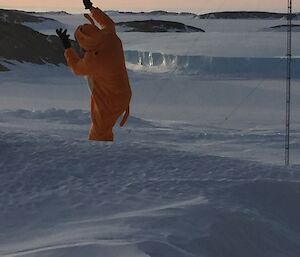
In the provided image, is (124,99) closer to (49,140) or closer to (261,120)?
(49,140)

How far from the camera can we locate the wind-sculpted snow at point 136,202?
9.78 ft

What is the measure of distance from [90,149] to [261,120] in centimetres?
714

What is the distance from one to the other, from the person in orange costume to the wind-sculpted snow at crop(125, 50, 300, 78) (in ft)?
46.7

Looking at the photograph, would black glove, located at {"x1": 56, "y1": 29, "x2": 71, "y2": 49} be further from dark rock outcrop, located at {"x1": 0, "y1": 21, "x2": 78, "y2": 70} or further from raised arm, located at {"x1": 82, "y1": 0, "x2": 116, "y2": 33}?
dark rock outcrop, located at {"x1": 0, "y1": 21, "x2": 78, "y2": 70}

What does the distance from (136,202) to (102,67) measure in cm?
220

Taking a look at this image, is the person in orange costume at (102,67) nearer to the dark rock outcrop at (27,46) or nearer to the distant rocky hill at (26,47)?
the distant rocky hill at (26,47)

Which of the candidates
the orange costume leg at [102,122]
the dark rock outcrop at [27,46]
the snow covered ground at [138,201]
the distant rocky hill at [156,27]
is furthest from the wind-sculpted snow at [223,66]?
the distant rocky hill at [156,27]

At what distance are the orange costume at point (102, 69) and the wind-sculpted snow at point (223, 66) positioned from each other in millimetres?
14224

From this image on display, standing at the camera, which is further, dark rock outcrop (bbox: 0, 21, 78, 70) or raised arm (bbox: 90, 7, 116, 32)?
dark rock outcrop (bbox: 0, 21, 78, 70)

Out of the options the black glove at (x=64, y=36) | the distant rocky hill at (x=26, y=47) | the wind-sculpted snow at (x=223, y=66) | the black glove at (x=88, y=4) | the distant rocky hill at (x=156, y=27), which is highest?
the black glove at (x=88, y=4)

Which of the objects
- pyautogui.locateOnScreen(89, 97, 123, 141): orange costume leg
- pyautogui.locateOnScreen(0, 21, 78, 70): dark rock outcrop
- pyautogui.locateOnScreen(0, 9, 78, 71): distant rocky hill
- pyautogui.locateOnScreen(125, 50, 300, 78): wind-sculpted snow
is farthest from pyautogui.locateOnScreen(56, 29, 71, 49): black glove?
pyautogui.locateOnScreen(125, 50, 300, 78): wind-sculpted snow

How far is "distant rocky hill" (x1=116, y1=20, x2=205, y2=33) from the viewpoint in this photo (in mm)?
46250

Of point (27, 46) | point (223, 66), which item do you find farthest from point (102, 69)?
point (27, 46)

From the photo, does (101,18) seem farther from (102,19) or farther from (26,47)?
(26,47)
